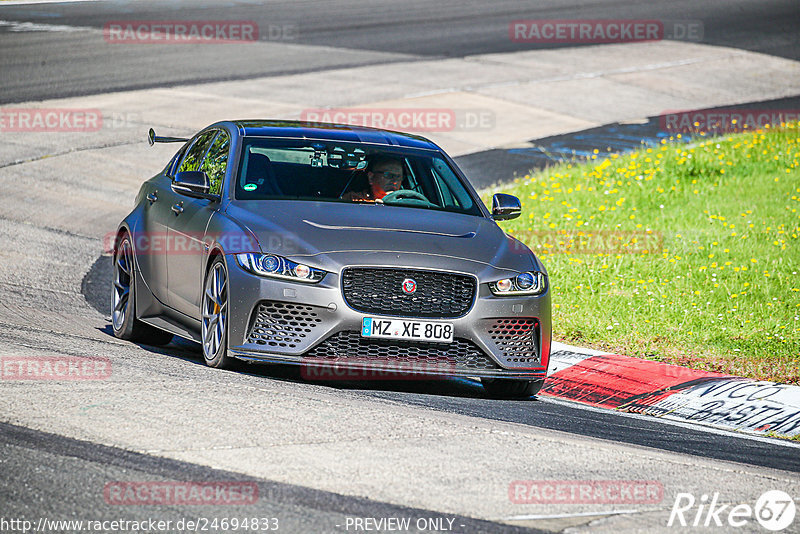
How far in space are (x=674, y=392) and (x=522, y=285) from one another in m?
1.55

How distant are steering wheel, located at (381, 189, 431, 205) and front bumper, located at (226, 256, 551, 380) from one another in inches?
49.3

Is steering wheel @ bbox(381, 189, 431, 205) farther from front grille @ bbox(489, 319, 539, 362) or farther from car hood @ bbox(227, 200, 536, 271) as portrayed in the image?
front grille @ bbox(489, 319, 539, 362)

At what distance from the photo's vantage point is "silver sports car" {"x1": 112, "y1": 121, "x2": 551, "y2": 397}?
7.27m

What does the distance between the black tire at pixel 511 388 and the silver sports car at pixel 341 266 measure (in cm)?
1

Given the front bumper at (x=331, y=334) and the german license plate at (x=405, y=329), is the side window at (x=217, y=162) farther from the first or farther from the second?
the german license plate at (x=405, y=329)

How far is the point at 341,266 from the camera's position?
23.8ft

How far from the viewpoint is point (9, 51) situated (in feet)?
80.9

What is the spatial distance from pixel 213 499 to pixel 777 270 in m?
8.41

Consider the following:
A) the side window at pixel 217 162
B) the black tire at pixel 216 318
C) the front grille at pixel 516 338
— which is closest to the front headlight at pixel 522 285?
the front grille at pixel 516 338

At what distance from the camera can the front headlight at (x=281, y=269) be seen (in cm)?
726

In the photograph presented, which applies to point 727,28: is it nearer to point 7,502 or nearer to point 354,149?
point 354,149

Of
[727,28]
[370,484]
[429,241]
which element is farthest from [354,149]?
[727,28]

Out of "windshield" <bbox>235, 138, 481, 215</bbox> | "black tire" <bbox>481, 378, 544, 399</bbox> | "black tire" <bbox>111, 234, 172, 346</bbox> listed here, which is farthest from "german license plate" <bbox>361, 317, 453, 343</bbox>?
"black tire" <bbox>111, 234, 172, 346</bbox>

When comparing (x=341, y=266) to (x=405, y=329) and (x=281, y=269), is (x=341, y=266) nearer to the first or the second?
(x=281, y=269)
